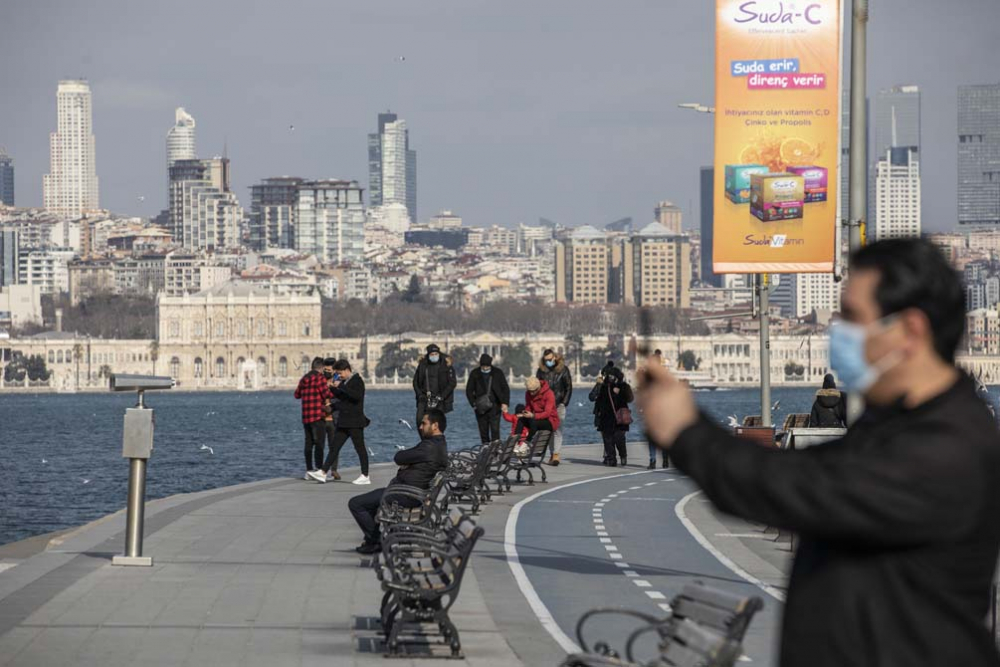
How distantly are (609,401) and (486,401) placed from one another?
363 cm

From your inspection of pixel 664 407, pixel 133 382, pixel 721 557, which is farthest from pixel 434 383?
pixel 664 407

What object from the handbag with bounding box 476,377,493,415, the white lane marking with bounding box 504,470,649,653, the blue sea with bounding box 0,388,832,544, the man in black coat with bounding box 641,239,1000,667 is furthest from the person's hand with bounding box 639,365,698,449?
the handbag with bounding box 476,377,493,415

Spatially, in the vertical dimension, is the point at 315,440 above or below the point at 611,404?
below

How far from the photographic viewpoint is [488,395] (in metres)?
25.8

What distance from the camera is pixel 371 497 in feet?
47.0

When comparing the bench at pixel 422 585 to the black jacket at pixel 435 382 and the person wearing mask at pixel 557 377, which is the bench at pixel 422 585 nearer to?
the black jacket at pixel 435 382

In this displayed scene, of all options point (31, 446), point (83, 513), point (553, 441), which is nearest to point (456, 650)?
point (553, 441)

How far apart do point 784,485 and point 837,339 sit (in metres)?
0.28

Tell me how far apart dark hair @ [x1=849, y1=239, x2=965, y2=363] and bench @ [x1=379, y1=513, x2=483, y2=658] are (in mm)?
6446

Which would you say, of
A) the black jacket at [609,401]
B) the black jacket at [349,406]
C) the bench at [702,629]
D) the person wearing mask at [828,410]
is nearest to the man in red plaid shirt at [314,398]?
the black jacket at [349,406]

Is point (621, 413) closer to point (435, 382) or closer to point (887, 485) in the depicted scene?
point (435, 382)

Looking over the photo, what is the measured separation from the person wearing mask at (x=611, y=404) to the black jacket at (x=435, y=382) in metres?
4.50

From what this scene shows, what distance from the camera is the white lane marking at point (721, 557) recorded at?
13145 mm

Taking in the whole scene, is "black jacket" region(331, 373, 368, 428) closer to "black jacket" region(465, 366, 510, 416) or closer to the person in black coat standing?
the person in black coat standing
